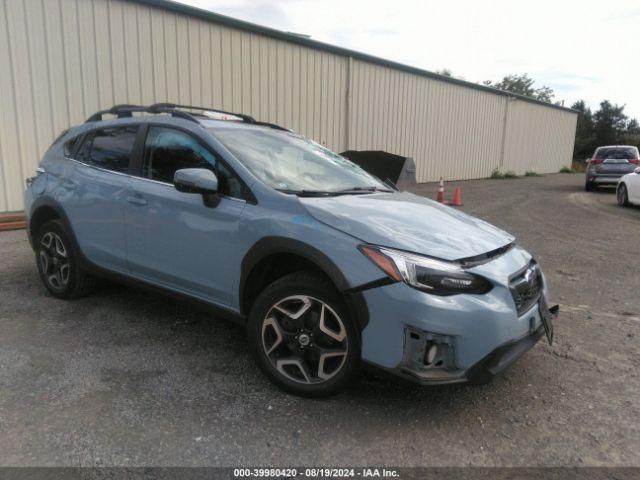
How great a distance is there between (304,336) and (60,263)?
111 inches

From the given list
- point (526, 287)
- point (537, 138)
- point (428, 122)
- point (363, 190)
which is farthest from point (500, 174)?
point (526, 287)

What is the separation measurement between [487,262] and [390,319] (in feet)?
2.20

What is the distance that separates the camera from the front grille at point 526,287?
2615 mm

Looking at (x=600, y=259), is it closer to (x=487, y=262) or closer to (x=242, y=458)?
(x=487, y=262)

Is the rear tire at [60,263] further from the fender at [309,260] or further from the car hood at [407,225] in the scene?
the car hood at [407,225]

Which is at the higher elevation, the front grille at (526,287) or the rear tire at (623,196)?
the front grille at (526,287)

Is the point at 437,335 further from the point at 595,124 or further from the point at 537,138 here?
the point at 595,124

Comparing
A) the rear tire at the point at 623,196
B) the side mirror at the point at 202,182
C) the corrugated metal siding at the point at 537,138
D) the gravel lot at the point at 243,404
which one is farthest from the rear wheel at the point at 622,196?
the side mirror at the point at 202,182

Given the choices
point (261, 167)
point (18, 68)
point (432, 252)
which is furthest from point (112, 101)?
point (432, 252)

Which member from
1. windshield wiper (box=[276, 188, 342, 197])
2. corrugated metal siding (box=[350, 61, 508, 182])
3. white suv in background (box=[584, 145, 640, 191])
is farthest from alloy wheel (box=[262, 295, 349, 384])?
white suv in background (box=[584, 145, 640, 191])

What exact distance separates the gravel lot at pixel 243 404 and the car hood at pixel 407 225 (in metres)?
0.76

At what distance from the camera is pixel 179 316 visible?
4078 millimetres

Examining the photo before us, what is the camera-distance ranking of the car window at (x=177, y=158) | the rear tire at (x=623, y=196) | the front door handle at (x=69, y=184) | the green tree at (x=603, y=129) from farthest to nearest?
the green tree at (x=603, y=129) < the rear tire at (x=623, y=196) < the front door handle at (x=69, y=184) < the car window at (x=177, y=158)

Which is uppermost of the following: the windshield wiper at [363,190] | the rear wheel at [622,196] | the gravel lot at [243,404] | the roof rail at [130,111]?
the roof rail at [130,111]
